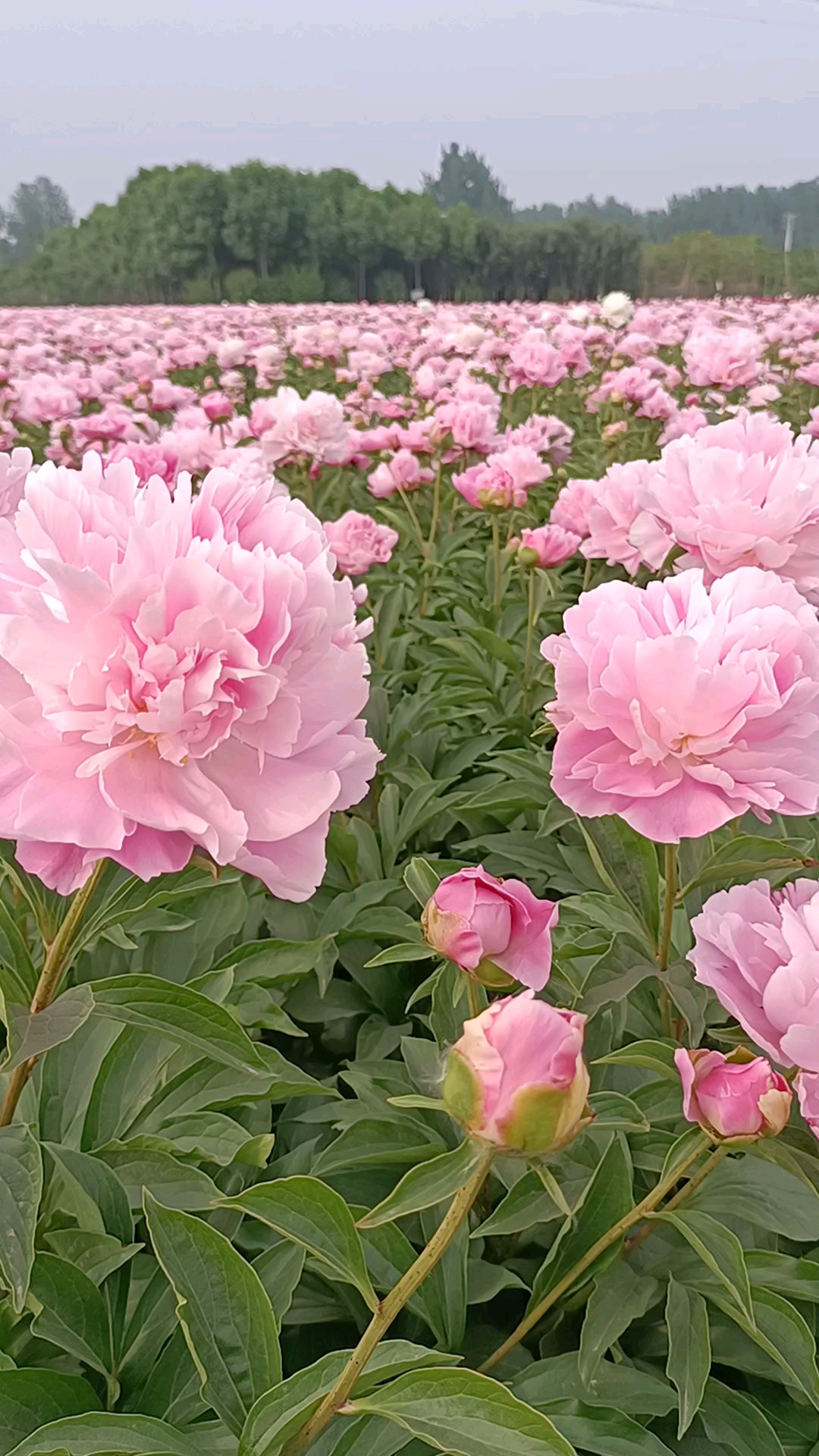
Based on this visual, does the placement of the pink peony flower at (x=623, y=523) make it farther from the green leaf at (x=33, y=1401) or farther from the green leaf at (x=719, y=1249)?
the green leaf at (x=33, y=1401)

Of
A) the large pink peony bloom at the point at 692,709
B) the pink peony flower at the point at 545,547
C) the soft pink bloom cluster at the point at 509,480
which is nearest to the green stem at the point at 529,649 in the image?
the pink peony flower at the point at 545,547

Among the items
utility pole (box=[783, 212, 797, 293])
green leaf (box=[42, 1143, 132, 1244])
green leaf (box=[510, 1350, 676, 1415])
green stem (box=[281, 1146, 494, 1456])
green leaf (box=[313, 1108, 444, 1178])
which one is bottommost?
green leaf (box=[510, 1350, 676, 1415])

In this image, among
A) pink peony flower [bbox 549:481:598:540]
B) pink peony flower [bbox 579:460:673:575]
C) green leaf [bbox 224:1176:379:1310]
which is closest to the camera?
green leaf [bbox 224:1176:379:1310]

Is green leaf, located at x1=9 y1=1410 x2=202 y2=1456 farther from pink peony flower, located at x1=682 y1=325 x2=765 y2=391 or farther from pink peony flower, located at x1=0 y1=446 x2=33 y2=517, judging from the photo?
A: pink peony flower, located at x1=682 y1=325 x2=765 y2=391

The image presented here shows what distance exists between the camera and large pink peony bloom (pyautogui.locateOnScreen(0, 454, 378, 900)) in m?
0.61

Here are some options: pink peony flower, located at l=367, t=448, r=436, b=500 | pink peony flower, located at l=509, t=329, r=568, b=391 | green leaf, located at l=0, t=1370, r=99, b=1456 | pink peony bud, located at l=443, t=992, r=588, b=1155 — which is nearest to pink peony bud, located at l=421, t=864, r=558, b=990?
pink peony bud, located at l=443, t=992, r=588, b=1155

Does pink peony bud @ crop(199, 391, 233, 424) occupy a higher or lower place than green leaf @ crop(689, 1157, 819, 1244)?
higher

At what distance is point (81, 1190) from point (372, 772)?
0.46 meters

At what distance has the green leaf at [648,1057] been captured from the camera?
0.78m

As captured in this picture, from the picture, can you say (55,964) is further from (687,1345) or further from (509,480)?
(509,480)

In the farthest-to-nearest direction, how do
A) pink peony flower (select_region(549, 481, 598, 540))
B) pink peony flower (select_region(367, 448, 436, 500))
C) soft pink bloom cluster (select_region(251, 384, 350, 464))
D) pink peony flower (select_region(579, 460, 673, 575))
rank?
pink peony flower (select_region(367, 448, 436, 500)) → soft pink bloom cluster (select_region(251, 384, 350, 464)) → pink peony flower (select_region(549, 481, 598, 540)) → pink peony flower (select_region(579, 460, 673, 575))

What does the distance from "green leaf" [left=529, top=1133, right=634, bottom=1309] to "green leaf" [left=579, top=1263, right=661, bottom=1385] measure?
0.02m

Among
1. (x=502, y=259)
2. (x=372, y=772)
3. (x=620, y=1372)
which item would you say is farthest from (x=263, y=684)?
(x=502, y=259)

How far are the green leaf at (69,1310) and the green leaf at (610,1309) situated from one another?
387mm
